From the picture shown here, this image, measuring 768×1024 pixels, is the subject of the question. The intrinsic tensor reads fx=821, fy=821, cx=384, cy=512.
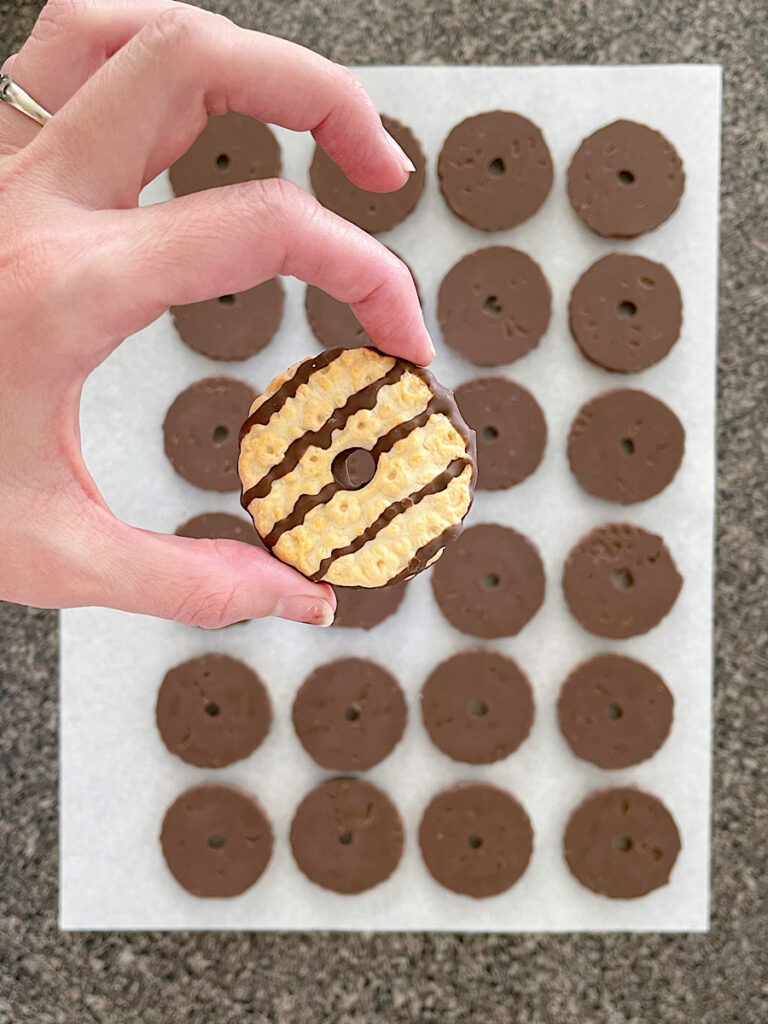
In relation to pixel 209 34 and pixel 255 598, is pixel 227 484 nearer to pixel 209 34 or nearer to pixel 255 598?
pixel 255 598

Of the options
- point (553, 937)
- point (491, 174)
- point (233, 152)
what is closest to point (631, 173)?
point (491, 174)

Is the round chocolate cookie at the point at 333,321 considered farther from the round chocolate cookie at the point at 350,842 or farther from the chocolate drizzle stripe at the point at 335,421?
the round chocolate cookie at the point at 350,842

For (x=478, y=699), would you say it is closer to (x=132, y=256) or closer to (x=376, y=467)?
(x=376, y=467)

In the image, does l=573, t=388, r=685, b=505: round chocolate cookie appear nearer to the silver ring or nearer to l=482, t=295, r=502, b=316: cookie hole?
l=482, t=295, r=502, b=316: cookie hole

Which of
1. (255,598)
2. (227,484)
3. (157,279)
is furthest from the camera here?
(227,484)

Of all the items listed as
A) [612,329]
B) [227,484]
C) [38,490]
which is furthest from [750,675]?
[38,490]

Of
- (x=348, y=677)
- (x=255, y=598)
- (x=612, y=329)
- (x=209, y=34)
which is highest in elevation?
(x=209, y=34)
